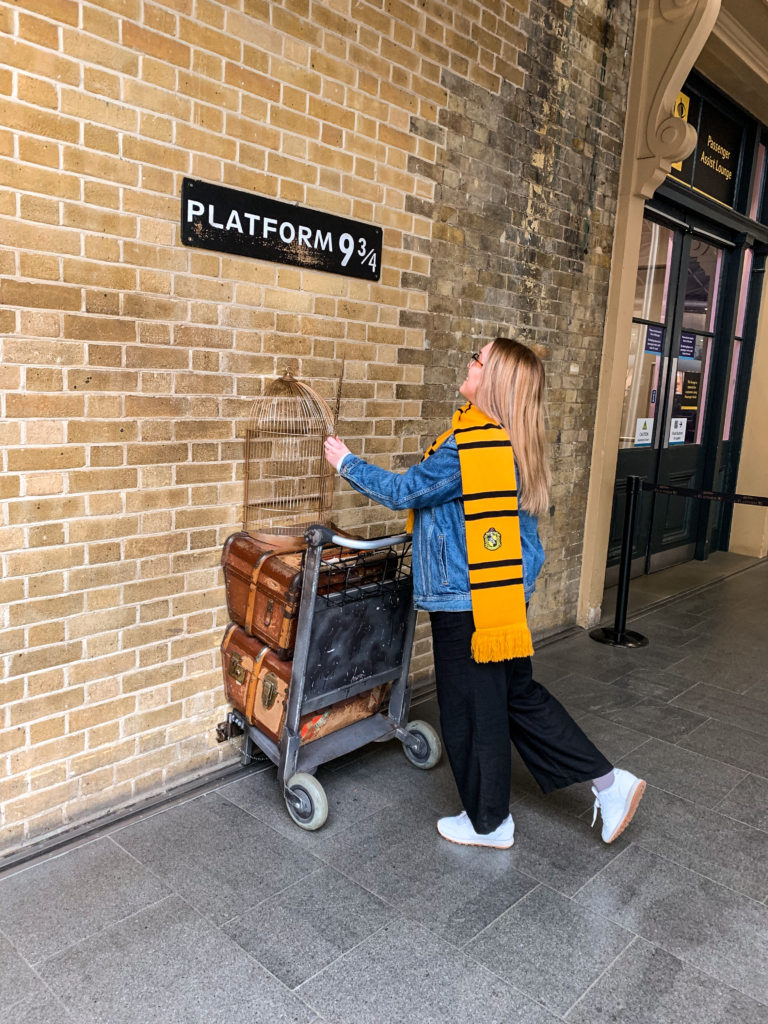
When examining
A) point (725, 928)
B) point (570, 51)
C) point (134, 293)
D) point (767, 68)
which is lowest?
point (725, 928)

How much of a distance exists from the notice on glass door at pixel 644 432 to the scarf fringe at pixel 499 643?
4359 mm

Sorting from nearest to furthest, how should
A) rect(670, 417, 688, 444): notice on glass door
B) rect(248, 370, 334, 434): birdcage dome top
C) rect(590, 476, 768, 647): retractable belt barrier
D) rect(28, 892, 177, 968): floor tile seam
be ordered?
rect(28, 892, 177, 968): floor tile seam → rect(248, 370, 334, 434): birdcage dome top → rect(590, 476, 768, 647): retractable belt barrier → rect(670, 417, 688, 444): notice on glass door

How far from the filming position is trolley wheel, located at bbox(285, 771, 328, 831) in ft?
9.12

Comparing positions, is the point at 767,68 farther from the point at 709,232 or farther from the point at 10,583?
the point at 10,583

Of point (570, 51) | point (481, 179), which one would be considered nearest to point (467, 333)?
point (481, 179)

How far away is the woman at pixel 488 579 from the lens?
2.49 m

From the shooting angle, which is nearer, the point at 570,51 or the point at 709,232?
the point at 570,51

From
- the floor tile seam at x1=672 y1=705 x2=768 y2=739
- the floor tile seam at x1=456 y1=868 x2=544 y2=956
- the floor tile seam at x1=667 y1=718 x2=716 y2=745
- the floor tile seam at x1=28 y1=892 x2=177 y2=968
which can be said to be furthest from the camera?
the floor tile seam at x1=672 y1=705 x2=768 y2=739

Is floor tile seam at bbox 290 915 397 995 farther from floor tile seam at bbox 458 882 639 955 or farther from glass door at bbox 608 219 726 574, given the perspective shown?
glass door at bbox 608 219 726 574

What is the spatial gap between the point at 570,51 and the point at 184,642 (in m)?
3.86

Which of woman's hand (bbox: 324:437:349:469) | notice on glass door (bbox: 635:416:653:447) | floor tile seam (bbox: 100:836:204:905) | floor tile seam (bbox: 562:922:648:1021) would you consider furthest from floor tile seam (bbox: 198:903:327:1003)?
notice on glass door (bbox: 635:416:653:447)

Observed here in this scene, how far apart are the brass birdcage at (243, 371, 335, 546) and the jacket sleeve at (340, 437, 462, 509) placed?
1.90 feet

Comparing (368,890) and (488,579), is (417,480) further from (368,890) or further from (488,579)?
(368,890)

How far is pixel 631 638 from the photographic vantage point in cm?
510
